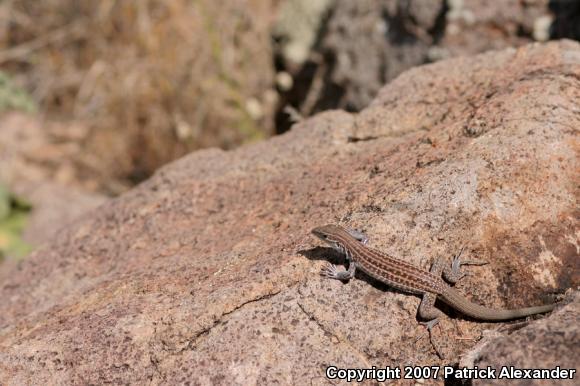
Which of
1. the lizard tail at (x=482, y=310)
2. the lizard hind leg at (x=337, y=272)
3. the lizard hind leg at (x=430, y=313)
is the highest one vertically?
the lizard hind leg at (x=337, y=272)

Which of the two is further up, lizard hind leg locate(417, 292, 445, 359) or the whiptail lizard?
the whiptail lizard

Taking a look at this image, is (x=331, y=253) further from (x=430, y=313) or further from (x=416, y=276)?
(x=430, y=313)

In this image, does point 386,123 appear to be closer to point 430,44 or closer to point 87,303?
point 430,44

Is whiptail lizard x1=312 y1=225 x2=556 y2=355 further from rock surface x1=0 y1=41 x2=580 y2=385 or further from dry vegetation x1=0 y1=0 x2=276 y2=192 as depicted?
dry vegetation x1=0 y1=0 x2=276 y2=192

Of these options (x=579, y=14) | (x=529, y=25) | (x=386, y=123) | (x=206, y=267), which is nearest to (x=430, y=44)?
(x=529, y=25)

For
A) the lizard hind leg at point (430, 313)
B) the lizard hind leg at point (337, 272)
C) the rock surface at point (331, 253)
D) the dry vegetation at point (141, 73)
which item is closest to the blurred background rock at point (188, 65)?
the dry vegetation at point (141, 73)

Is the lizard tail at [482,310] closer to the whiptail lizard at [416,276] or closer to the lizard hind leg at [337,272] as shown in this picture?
the whiptail lizard at [416,276]

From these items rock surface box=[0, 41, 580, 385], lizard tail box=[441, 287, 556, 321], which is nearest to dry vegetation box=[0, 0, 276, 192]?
rock surface box=[0, 41, 580, 385]
